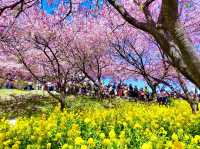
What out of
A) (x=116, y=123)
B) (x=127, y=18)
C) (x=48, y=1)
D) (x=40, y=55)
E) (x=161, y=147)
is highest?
(x=40, y=55)

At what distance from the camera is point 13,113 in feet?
81.0

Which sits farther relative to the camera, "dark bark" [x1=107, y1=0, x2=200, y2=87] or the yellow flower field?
the yellow flower field

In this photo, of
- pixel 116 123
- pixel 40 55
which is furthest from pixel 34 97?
pixel 116 123

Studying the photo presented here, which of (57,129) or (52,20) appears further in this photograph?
(52,20)

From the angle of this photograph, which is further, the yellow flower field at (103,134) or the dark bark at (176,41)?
the yellow flower field at (103,134)

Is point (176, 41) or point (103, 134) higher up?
point (176, 41)

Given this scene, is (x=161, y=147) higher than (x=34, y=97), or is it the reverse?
(x=34, y=97)

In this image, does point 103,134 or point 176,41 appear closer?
point 176,41

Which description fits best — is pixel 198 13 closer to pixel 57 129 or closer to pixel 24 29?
pixel 24 29

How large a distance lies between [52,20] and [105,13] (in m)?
3.13

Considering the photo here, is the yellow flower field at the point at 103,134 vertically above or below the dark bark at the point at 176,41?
below

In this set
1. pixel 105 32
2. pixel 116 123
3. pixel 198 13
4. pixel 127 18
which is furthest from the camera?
pixel 105 32

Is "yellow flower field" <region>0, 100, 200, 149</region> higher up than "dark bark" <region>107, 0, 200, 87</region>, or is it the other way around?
"dark bark" <region>107, 0, 200, 87</region>

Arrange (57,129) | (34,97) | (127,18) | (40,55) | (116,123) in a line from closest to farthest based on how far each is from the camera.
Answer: (127,18) → (57,129) → (116,123) → (40,55) → (34,97)
